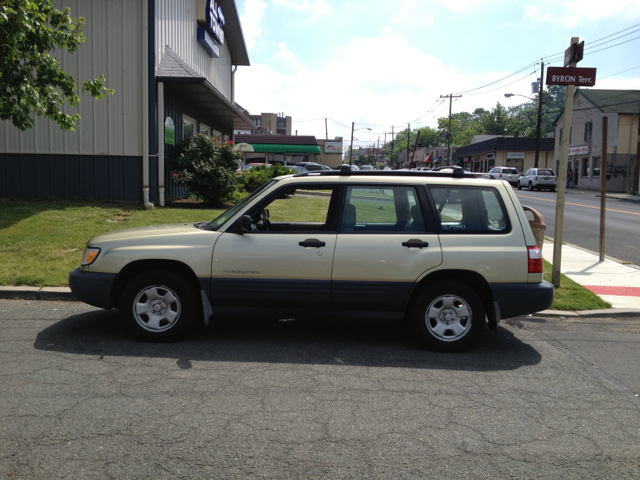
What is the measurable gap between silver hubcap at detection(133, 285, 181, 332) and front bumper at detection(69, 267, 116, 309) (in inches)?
12.0

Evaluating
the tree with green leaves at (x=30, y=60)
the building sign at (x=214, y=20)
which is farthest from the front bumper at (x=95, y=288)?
the building sign at (x=214, y=20)

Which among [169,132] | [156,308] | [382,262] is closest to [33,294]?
[156,308]

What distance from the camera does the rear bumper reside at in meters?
5.32

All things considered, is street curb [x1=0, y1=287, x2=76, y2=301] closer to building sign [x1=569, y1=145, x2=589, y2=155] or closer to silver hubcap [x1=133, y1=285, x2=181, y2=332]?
silver hubcap [x1=133, y1=285, x2=181, y2=332]

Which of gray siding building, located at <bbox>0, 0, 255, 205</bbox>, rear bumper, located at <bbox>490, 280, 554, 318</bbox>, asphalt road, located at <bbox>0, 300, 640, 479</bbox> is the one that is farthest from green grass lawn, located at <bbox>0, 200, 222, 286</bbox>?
rear bumper, located at <bbox>490, 280, 554, 318</bbox>

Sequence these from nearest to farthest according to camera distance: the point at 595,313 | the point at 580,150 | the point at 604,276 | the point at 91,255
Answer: the point at 91,255 → the point at 595,313 → the point at 604,276 → the point at 580,150

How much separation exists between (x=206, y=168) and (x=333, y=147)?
7611 centimetres

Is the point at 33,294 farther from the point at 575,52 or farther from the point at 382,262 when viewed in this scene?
the point at 575,52

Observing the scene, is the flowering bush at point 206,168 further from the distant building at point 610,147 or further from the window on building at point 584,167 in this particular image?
the window on building at point 584,167

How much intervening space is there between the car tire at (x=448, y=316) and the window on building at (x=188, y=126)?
14279 mm

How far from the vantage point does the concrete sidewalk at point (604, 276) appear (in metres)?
7.98

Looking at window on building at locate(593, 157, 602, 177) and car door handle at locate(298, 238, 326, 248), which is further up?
window on building at locate(593, 157, 602, 177)

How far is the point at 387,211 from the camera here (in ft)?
18.5

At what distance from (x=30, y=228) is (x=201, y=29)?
39.4 ft
